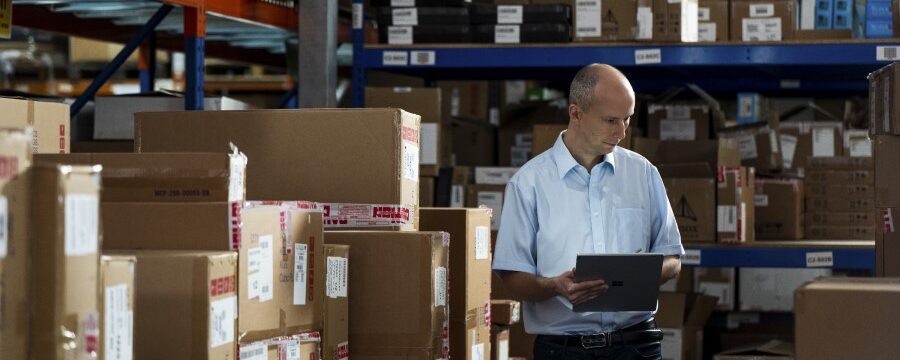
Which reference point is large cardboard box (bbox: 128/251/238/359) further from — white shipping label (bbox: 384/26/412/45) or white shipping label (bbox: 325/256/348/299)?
white shipping label (bbox: 384/26/412/45)

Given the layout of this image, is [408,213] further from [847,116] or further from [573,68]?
[847,116]

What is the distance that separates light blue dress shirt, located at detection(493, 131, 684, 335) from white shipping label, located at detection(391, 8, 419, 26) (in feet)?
9.85

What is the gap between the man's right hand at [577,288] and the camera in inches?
153

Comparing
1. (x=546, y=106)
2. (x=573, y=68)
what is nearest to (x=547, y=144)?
(x=573, y=68)

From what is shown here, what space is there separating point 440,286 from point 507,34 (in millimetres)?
3052

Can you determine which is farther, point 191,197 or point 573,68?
point 573,68

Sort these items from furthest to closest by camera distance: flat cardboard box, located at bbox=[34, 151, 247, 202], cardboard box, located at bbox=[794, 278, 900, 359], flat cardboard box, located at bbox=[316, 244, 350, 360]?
flat cardboard box, located at bbox=[316, 244, 350, 360]
flat cardboard box, located at bbox=[34, 151, 247, 202]
cardboard box, located at bbox=[794, 278, 900, 359]

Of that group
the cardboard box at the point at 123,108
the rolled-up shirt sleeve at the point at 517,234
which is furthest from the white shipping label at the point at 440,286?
the cardboard box at the point at 123,108

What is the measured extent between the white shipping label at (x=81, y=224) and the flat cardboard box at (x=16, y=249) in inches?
2.7

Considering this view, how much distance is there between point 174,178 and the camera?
3283 millimetres

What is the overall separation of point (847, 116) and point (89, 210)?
22.0 ft

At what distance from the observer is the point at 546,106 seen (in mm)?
8070

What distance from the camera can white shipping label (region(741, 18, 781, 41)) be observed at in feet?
22.3

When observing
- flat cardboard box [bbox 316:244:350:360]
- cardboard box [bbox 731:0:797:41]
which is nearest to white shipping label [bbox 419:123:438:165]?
cardboard box [bbox 731:0:797:41]
